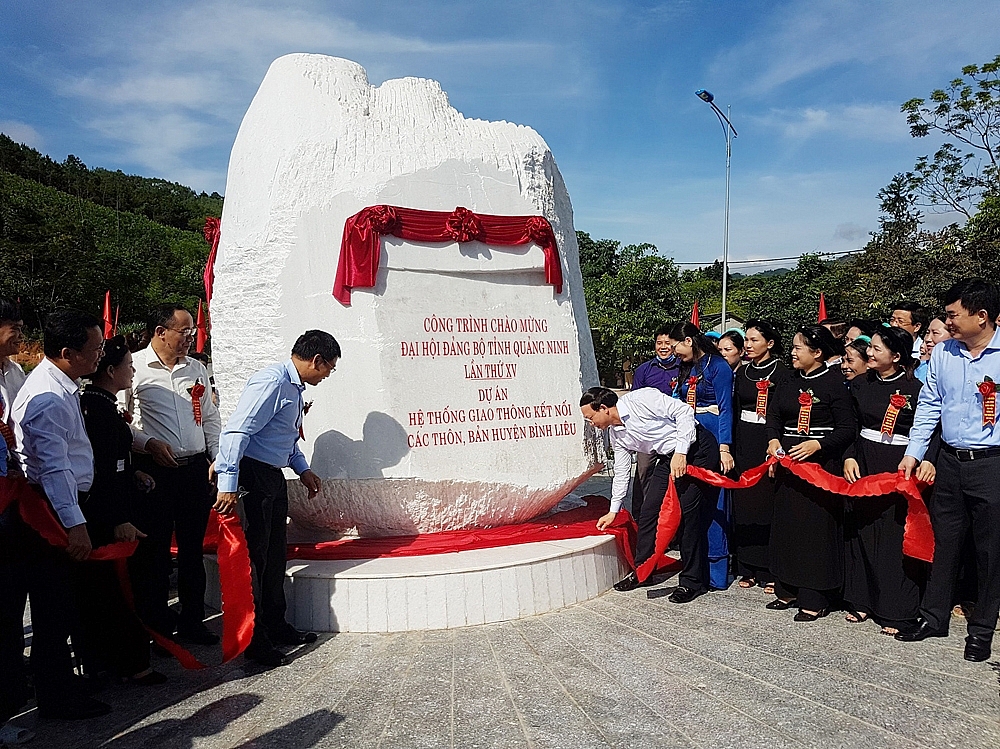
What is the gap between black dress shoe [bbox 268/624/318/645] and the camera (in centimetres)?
375

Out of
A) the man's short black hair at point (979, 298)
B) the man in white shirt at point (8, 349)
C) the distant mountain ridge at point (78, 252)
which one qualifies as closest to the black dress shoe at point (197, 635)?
the man in white shirt at point (8, 349)

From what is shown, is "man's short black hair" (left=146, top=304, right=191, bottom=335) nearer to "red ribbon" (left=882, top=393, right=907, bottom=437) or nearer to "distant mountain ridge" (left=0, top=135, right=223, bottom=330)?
"red ribbon" (left=882, top=393, right=907, bottom=437)

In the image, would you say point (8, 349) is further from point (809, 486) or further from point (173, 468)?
point (809, 486)

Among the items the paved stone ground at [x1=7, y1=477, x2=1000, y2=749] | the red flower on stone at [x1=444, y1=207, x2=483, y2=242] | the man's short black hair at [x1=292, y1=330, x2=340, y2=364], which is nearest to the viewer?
the paved stone ground at [x1=7, y1=477, x2=1000, y2=749]

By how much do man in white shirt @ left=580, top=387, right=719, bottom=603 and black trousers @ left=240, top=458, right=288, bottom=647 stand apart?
1858 mm

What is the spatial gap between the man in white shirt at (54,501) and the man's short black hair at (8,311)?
255 mm

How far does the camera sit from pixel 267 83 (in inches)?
197

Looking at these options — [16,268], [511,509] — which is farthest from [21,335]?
[16,268]

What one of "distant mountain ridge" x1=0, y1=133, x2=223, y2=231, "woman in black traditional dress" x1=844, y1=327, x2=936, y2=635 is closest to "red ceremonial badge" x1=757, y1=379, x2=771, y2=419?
"woman in black traditional dress" x1=844, y1=327, x2=936, y2=635

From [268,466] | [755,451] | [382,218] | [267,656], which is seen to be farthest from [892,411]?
[267,656]

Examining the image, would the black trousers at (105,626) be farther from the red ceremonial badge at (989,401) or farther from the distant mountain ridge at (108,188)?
the distant mountain ridge at (108,188)

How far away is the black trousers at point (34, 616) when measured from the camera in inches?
118

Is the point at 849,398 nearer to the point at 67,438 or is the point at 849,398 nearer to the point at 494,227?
the point at 494,227

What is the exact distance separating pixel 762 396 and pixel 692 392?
43 centimetres
